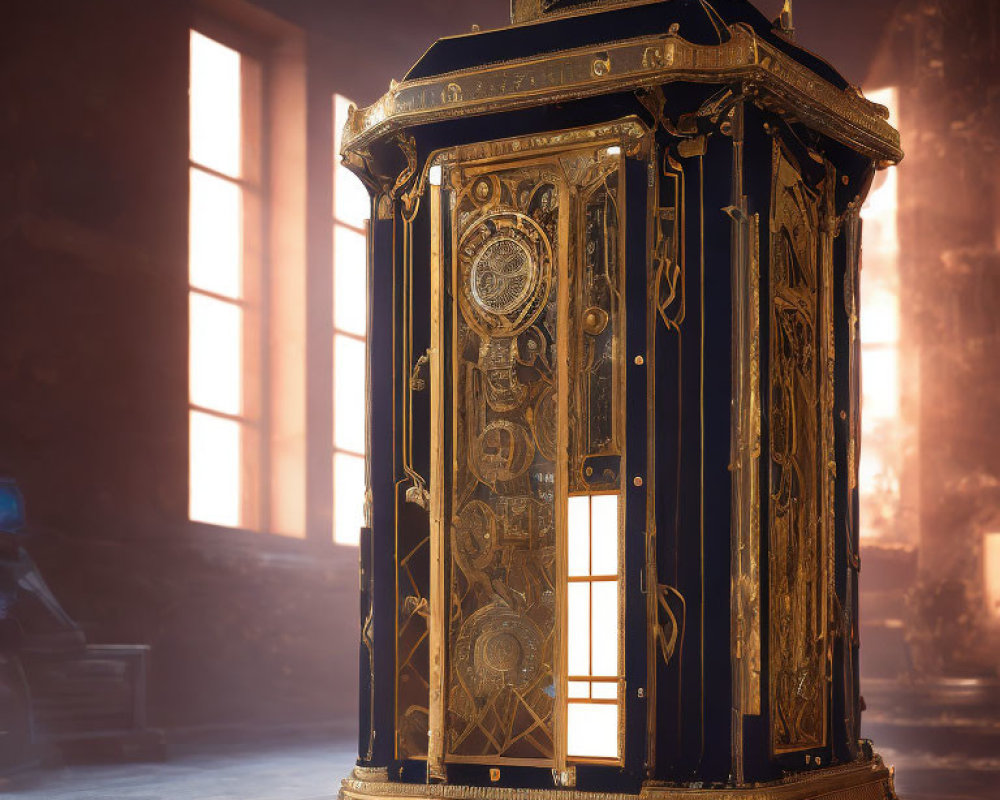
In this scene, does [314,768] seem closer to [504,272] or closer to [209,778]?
[209,778]

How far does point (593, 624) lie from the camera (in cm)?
562

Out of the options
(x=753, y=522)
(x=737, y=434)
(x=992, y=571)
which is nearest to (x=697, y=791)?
(x=753, y=522)

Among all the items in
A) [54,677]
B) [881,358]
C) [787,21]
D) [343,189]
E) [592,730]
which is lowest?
[54,677]

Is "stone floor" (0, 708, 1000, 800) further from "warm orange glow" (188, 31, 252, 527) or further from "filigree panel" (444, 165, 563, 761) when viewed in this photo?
"filigree panel" (444, 165, 563, 761)

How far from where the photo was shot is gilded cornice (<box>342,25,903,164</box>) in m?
5.56

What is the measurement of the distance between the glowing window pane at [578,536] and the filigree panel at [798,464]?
27.3 inches

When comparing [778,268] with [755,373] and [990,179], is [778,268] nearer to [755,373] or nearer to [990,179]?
[755,373]

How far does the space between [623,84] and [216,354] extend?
554cm

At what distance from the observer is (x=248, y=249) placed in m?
10.9

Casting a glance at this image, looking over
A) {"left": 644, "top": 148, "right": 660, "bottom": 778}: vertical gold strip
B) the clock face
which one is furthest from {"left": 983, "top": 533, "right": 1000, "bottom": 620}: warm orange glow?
the clock face

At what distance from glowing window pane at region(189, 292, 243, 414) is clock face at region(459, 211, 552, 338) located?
4.75 meters

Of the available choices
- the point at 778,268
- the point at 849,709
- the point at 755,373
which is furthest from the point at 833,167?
the point at 849,709

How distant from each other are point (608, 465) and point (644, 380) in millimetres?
349

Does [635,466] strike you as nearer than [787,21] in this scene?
Yes
